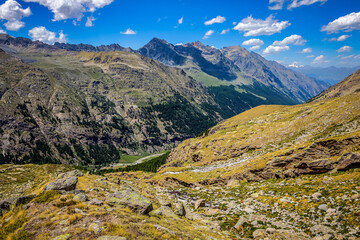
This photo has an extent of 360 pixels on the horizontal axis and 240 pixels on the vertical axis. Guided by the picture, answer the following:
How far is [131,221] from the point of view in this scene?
15578 mm

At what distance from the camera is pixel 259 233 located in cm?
1867

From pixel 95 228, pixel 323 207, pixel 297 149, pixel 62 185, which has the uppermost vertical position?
pixel 62 185

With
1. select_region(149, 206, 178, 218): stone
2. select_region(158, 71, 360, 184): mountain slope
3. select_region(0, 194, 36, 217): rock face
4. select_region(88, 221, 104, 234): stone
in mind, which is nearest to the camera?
select_region(88, 221, 104, 234): stone

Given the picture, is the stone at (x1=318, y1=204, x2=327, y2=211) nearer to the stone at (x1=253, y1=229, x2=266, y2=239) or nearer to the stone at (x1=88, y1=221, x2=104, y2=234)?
the stone at (x1=253, y1=229, x2=266, y2=239)

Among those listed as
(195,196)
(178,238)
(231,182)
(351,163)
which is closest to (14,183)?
(195,196)

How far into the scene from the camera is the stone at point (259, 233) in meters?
18.3

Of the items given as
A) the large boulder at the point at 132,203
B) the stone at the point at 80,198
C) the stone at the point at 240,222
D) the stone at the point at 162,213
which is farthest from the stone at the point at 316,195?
the stone at the point at 80,198

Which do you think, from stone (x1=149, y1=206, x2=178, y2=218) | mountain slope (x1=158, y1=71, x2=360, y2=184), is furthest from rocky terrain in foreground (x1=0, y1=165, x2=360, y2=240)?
mountain slope (x1=158, y1=71, x2=360, y2=184)

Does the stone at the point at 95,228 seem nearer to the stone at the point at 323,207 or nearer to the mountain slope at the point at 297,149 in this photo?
the stone at the point at 323,207

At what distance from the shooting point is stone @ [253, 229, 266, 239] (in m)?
18.3

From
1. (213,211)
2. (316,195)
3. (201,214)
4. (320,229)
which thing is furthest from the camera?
(201,214)

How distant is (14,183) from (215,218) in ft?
340

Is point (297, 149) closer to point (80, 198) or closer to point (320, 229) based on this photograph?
point (320, 229)

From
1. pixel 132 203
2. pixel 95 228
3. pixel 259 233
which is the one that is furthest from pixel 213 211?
pixel 95 228
